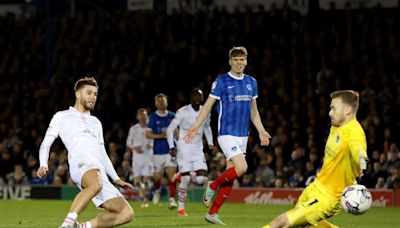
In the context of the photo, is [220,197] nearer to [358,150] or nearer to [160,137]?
[358,150]

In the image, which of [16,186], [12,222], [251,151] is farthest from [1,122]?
[12,222]

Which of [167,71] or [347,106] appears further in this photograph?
[167,71]

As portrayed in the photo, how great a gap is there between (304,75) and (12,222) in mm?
11843

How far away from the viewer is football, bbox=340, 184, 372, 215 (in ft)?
29.8

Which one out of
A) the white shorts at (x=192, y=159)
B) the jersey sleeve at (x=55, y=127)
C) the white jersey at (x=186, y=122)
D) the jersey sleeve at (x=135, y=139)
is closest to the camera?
the jersey sleeve at (x=55, y=127)

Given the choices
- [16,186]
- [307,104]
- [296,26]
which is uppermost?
[296,26]

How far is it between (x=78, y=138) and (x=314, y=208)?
2.85 metres

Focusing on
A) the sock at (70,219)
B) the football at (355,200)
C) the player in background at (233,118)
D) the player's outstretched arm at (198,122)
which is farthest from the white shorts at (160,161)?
the football at (355,200)

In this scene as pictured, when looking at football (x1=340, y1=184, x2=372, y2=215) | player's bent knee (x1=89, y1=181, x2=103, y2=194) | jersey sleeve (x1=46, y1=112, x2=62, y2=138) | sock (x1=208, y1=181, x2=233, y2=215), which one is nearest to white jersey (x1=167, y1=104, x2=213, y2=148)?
sock (x1=208, y1=181, x2=233, y2=215)

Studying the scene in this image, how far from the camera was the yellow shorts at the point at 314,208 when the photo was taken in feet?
29.9

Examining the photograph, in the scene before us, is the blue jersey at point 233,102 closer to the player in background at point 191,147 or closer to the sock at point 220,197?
the sock at point 220,197

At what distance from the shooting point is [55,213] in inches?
695

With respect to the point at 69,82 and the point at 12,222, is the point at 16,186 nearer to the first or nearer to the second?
the point at 69,82

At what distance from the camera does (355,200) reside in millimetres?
9062
